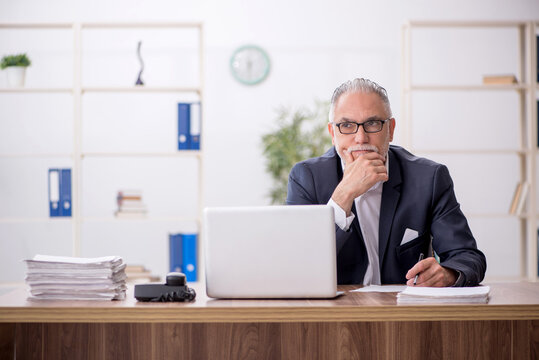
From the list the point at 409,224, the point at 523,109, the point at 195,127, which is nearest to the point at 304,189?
the point at 409,224

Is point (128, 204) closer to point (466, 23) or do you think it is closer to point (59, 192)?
point (59, 192)

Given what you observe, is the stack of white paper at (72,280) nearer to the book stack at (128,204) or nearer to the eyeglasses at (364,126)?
the eyeglasses at (364,126)

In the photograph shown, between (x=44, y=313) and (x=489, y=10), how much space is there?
4.56 m

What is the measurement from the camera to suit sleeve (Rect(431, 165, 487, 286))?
76.0 inches

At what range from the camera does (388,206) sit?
86.9 inches

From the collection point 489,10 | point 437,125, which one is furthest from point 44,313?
point 489,10

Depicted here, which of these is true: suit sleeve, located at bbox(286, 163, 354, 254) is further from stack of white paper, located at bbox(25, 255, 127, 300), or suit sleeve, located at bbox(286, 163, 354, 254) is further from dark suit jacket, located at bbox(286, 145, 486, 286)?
stack of white paper, located at bbox(25, 255, 127, 300)

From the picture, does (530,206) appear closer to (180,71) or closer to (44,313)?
(180,71)

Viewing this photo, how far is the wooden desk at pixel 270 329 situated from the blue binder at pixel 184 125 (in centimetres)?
264

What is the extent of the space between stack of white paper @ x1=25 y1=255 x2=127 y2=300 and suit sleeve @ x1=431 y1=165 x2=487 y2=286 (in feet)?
3.13

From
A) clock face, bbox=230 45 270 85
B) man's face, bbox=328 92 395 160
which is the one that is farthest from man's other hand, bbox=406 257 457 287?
clock face, bbox=230 45 270 85

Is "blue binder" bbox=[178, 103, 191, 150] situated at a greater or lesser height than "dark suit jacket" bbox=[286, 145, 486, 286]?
greater

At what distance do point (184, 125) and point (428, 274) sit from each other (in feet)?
8.79

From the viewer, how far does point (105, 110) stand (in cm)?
497
